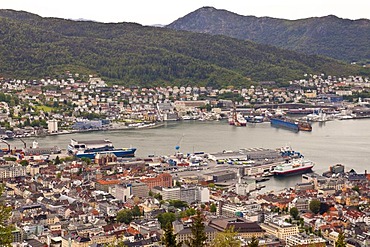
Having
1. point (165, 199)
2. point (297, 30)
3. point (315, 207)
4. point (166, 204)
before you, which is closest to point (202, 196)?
point (165, 199)

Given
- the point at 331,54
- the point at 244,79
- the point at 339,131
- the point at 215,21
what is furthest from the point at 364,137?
the point at 215,21

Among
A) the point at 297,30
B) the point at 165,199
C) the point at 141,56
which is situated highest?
the point at 297,30

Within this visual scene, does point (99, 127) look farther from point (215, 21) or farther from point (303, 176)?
point (215, 21)

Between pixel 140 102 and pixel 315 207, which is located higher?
pixel 140 102

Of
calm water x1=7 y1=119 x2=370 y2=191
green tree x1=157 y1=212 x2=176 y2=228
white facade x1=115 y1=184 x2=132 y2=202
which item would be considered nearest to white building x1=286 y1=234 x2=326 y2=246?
green tree x1=157 y1=212 x2=176 y2=228

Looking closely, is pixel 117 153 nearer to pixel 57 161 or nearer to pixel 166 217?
pixel 57 161

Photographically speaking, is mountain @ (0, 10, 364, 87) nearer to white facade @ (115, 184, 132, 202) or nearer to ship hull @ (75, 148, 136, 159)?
ship hull @ (75, 148, 136, 159)
